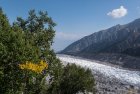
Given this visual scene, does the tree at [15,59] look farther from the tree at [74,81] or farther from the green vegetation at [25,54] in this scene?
the tree at [74,81]

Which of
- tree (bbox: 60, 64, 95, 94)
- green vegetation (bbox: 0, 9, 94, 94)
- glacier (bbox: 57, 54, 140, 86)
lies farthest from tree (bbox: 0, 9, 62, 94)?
glacier (bbox: 57, 54, 140, 86)

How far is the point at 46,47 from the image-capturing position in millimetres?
44969

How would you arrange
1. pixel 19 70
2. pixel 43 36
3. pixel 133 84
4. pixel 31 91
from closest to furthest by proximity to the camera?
1. pixel 19 70
2. pixel 31 91
3. pixel 43 36
4. pixel 133 84

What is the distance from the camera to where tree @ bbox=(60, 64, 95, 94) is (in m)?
62.0

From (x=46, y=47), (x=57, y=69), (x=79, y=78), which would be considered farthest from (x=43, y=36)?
(x=79, y=78)

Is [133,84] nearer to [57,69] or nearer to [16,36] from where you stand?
[57,69]

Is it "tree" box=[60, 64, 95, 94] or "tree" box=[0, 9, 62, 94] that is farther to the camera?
"tree" box=[60, 64, 95, 94]

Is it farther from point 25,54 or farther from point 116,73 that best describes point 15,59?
point 116,73

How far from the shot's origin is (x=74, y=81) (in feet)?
206

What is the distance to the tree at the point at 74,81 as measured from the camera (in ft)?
203

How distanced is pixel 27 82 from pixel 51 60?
304 inches

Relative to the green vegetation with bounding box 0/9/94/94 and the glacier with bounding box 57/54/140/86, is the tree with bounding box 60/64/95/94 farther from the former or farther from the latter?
the glacier with bounding box 57/54/140/86

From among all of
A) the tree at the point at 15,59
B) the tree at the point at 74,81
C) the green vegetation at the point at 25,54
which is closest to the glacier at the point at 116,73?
the tree at the point at 74,81

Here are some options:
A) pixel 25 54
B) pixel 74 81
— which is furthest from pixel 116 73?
pixel 25 54
